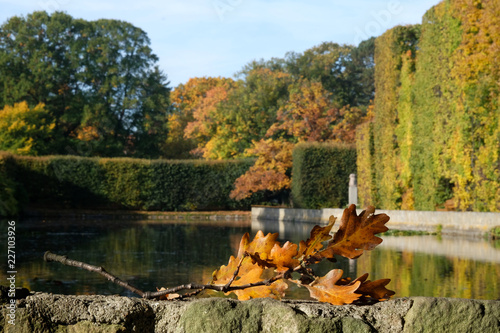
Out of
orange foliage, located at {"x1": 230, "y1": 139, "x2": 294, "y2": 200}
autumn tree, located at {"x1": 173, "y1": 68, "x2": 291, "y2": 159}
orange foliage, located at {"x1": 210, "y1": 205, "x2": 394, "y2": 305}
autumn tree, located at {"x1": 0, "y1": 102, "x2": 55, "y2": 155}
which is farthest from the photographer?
autumn tree, located at {"x1": 173, "y1": 68, "x2": 291, "y2": 159}

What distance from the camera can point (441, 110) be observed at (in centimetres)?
2083

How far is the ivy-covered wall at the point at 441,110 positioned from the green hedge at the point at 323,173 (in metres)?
4.67

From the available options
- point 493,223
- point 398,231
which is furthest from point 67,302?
point 398,231

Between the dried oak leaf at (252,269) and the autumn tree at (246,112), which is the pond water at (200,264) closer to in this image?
the dried oak leaf at (252,269)

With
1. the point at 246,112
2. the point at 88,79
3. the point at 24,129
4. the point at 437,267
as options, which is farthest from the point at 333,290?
the point at 88,79

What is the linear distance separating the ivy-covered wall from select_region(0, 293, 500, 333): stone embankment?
58.0ft

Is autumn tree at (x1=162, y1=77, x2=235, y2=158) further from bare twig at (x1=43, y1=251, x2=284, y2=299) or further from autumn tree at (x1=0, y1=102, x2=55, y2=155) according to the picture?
bare twig at (x1=43, y1=251, x2=284, y2=299)

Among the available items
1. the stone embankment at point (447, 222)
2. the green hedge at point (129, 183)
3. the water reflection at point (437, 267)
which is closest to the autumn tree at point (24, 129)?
the green hedge at point (129, 183)

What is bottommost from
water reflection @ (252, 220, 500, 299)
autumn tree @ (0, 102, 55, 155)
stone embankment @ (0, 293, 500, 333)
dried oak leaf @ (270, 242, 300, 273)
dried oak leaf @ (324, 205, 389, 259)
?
water reflection @ (252, 220, 500, 299)

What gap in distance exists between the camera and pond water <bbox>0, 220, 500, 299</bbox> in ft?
28.3

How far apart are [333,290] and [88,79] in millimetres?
47441

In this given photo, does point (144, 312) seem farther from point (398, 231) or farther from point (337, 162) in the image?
point (337, 162)

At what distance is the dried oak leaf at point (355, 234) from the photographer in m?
1.85

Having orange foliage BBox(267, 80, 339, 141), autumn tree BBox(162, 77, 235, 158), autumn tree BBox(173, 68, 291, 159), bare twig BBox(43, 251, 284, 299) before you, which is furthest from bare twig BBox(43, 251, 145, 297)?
autumn tree BBox(162, 77, 235, 158)
